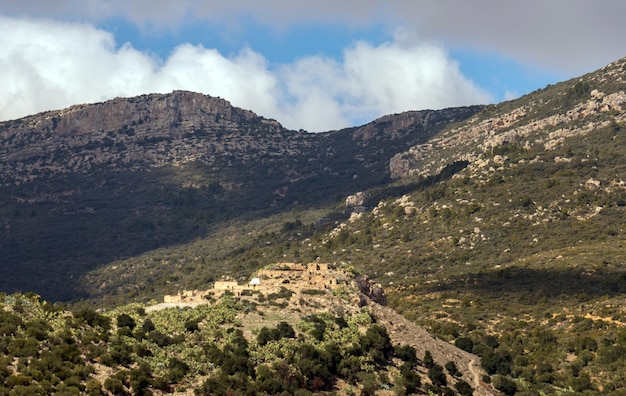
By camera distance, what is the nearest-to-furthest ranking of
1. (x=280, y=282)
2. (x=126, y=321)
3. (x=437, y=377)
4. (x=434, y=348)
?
(x=126, y=321), (x=437, y=377), (x=434, y=348), (x=280, y=282)

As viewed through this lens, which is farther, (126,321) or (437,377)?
(437,377)

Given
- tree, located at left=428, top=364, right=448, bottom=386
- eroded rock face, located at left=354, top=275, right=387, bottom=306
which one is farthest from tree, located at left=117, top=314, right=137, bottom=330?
eroded rock face, located at left=354, top=275, right=387, bottom=306

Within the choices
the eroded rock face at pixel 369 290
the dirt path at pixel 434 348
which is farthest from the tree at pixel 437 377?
the eroded rock face at pixel 369 290

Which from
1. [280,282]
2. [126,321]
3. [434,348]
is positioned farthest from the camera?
[280,282]

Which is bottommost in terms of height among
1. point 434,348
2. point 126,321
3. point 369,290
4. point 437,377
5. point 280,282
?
point 437,377

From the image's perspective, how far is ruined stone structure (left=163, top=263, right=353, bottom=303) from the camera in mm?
87125

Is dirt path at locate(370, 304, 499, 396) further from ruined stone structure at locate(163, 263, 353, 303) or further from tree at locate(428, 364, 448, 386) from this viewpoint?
ruined stone structure at locate(163, 263, 353, 303)

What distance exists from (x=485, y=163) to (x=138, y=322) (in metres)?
126

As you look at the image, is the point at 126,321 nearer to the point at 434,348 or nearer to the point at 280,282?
the point at 280,282

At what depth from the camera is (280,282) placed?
90.8 meters

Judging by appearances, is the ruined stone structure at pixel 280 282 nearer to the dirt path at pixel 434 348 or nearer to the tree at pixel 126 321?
the dirt path at pixel 434 348

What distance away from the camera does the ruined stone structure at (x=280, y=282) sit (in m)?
87.1

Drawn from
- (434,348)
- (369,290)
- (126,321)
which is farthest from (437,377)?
(126,321)

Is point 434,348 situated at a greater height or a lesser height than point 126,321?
lesser
